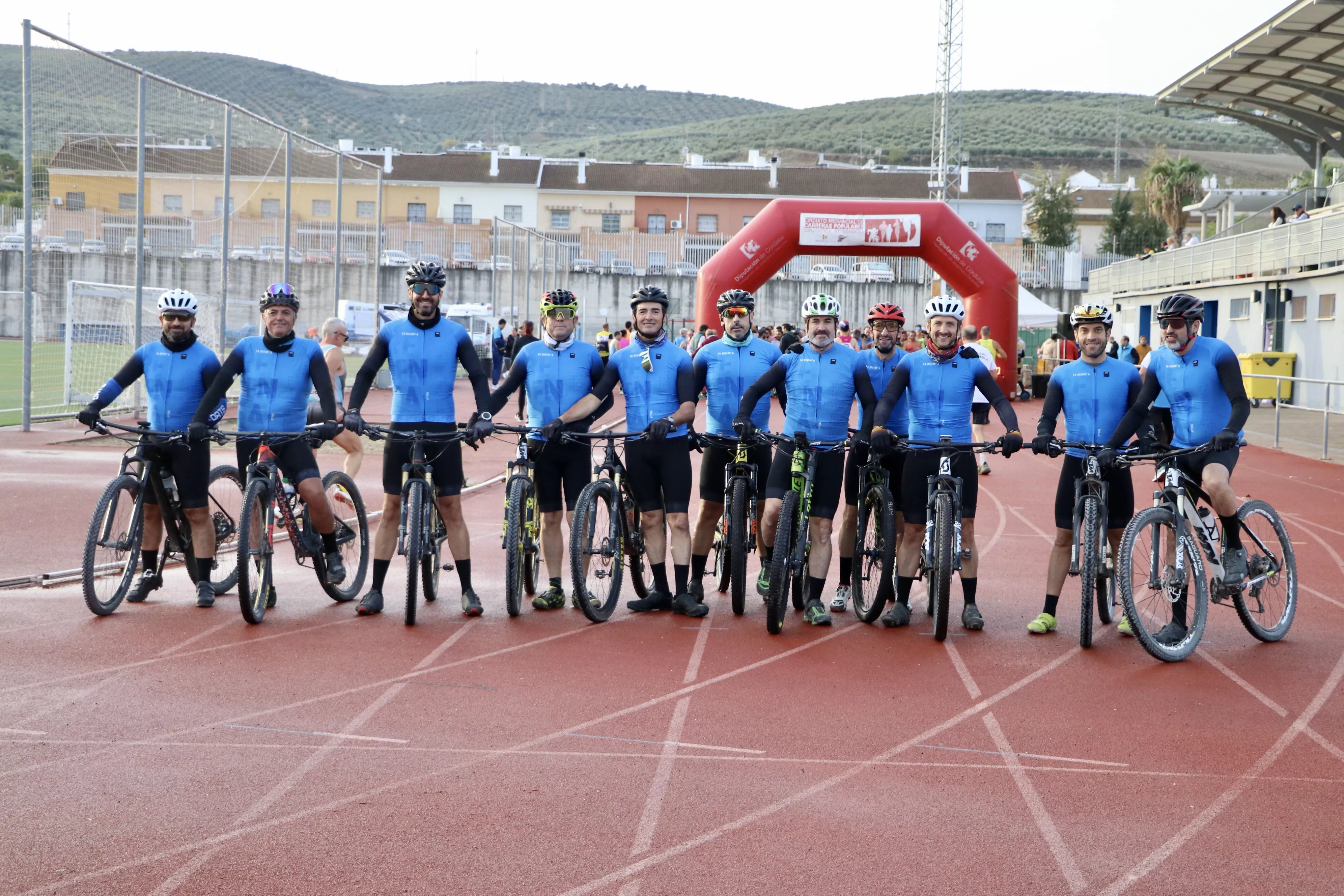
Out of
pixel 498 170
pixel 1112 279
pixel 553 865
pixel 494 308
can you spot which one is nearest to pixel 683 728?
pixel 553 865

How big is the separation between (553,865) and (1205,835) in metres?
2.38

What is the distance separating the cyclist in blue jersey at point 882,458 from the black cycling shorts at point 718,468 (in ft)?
1.90

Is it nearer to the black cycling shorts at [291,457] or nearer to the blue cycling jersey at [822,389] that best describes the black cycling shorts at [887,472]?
the blue cycling jersey at [822,389]

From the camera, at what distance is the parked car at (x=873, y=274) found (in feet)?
165

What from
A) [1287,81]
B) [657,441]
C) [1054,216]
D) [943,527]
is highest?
[1054,216]

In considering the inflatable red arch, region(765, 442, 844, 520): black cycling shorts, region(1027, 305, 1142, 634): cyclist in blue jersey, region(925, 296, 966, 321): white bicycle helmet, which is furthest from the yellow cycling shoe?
the inflatable red arch

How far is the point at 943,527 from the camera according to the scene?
7.79 metres

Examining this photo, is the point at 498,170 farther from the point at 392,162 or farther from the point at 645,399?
the point at 645,399

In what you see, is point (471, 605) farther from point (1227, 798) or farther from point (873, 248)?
point (873, 248)

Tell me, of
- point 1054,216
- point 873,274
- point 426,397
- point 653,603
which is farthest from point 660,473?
point 1054,216

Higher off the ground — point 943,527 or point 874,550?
point 943,527

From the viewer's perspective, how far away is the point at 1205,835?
484cm

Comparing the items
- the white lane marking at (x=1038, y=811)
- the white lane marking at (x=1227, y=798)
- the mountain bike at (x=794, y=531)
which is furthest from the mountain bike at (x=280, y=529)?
the white lane marking at (x=1227, y=798)

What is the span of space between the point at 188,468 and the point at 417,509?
5.32 feet
